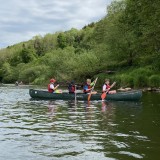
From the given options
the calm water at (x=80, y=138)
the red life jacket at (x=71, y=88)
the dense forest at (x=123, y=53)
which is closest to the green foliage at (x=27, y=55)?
the dense forest at (x=123, y=53)

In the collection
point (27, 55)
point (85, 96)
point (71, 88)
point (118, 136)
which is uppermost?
point (27, 55)

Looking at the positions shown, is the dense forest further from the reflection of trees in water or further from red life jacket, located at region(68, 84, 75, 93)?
the reflection of trees in water

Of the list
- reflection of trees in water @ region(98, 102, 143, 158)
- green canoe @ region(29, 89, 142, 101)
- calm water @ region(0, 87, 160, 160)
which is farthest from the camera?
green canoe @ region(29, 89, 142, 101)

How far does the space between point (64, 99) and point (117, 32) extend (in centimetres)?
2524

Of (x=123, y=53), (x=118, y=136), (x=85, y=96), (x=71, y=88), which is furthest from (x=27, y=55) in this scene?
(x=118, y=136)

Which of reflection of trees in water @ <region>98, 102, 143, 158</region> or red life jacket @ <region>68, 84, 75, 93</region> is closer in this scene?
reflection of trees in water @ <region>98, 102, 143, 158</region>

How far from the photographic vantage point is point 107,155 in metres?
8.31

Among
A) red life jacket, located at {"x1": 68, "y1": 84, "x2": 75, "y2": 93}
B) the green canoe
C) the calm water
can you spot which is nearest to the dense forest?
the green canoe

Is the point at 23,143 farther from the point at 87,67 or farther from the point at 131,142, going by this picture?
the point at 87,67

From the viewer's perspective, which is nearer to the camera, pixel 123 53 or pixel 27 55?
pixel 123 53

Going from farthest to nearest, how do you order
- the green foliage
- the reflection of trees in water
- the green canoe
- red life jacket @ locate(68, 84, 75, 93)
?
the green foliage < red life jacket @ locate(68, 84, 75, 93) < the green canoe < the reflection of trees in water

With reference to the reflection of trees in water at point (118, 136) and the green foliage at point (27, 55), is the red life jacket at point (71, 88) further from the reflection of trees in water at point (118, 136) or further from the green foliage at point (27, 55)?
the green foliage at point (27, 55)

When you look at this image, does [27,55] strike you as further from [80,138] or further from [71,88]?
[80,138]

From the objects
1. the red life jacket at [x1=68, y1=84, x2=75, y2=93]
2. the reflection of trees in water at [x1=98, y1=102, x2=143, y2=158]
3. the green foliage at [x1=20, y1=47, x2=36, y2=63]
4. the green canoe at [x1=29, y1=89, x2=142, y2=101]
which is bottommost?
the reflection of trees in water at [x1=98, y1=102, x2=143, y2=158]
